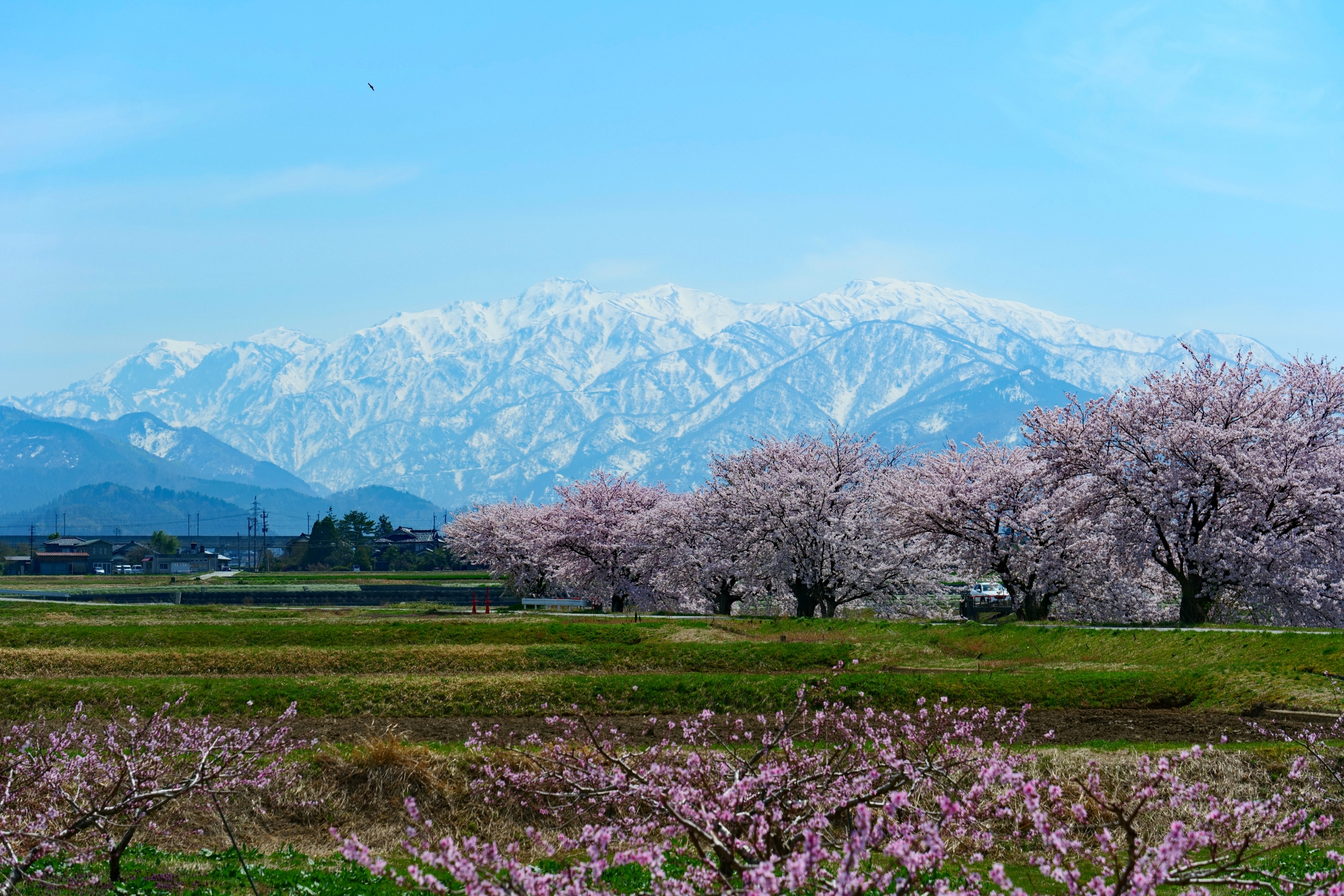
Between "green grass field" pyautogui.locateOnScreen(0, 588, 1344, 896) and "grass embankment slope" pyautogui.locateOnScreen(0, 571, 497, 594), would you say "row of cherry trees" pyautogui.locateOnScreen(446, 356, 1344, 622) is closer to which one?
A: "green grass field" pyautogui.locateOnScreen(0, 588, 1344, 896)

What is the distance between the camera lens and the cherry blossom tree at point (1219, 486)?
40.1 metres

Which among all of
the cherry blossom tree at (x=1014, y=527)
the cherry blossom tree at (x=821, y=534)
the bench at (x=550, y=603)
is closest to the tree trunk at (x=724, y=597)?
the cherry blossom tree at (x=821, y=534)

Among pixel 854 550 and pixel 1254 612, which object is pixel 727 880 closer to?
pixel 1254 612

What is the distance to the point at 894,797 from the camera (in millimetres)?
6184

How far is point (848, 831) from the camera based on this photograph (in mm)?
7215

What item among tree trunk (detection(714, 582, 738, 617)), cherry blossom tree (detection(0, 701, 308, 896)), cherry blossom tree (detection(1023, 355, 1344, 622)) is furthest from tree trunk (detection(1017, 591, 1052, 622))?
cherry blossom tree (detection(0, 701, 308, 896))

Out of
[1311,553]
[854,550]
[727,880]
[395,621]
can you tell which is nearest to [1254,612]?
[1311,553]

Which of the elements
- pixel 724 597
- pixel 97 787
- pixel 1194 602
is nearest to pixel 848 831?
pixel 97 787

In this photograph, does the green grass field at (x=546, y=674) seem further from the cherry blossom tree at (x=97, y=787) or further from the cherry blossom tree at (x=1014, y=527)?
the cherry blossom tree at (x=1014, y=527)

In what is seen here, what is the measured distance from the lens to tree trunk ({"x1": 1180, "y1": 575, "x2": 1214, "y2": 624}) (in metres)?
40.8

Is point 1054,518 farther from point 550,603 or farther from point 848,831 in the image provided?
point 848,831

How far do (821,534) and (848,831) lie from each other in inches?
1886

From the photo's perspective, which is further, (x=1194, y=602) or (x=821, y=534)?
(x=821, y=534)

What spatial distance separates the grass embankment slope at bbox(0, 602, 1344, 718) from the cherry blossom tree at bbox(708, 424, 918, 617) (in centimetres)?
892
